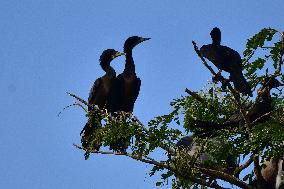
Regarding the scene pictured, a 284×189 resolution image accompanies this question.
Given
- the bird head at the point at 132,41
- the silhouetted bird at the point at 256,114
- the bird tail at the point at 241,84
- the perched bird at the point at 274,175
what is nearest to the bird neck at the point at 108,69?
the bird head at the point at 132,41

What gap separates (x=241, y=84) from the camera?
798 centimetres

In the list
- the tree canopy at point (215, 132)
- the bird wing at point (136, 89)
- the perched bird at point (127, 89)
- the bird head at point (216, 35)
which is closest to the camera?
the tree canopy at point (215, 132)

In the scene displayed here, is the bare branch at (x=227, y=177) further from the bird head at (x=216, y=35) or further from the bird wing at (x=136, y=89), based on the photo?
the bird wing at (x=136, y=89)

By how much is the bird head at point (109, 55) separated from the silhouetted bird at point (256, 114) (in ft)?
17.0

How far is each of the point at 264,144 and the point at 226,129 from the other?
0.78m

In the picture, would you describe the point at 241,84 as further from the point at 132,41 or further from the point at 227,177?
the point at 132,41

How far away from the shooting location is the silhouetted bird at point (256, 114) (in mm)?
7602

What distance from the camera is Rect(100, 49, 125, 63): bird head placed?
1297cm

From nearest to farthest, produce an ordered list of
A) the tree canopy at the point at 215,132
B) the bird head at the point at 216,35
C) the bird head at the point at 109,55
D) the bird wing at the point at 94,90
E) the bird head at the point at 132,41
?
the tree canopy at the point at 215,132
the bird head at the point at 216,35
the bird wing at the point at 94,90
the bird head at the point at 109,55
the bird head at the point at 132,41

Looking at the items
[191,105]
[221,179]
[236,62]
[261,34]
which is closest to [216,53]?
[236,62]

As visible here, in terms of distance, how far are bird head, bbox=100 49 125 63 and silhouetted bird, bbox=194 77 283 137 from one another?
17.0 feet

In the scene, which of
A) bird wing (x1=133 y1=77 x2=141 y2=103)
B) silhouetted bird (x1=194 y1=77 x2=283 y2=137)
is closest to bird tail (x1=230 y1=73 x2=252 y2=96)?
silhouetted bird (x1=194 y1=77 x2=283 y2=137)

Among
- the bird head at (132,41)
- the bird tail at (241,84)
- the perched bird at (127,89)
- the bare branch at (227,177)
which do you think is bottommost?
the bare branch at (227,177)

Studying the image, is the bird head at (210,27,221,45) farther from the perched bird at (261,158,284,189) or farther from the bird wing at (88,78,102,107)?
the perched bird at (261,158,284,189)
